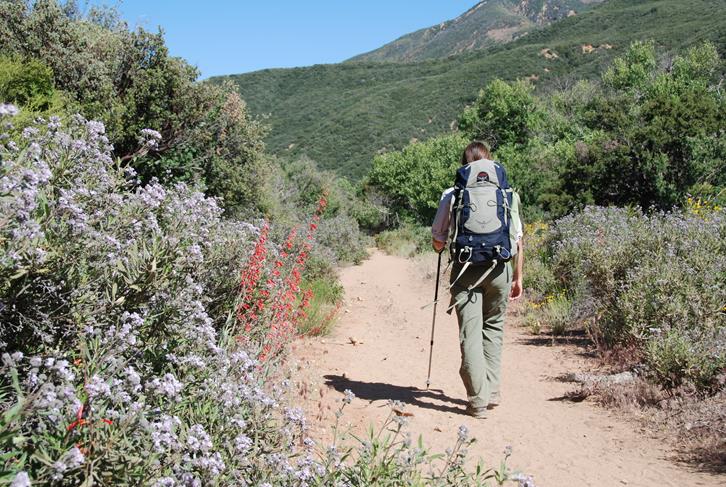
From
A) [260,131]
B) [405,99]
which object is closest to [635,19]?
[405,99]

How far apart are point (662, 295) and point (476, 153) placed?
2334 millimetres

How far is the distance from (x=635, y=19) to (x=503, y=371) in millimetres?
72179

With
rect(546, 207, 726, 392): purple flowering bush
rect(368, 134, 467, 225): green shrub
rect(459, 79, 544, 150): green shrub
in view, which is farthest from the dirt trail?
rect(459, 79, 544, 150): green shrub

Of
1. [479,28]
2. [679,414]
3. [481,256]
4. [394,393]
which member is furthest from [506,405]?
[479,28]

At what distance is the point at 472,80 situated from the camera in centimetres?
6397

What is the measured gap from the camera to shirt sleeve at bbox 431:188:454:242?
15.9 feet

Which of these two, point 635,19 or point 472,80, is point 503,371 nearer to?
point 472,80

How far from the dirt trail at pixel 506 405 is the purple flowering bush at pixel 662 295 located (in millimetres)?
622

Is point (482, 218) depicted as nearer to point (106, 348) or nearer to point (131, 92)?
point (106, 348)

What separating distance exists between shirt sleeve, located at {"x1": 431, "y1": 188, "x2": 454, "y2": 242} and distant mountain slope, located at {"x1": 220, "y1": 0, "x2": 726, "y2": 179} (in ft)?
142

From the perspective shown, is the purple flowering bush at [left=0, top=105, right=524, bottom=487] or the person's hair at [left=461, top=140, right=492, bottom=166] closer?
the purple flowering bush at [left=0, top=105, right=524, bottom=487]

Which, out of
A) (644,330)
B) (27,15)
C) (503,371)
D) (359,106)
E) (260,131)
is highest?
(359,106)

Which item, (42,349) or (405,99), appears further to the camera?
(405,99)

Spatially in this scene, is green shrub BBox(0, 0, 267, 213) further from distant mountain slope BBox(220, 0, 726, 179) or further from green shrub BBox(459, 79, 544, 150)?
distant mountain slope BBox(220, 0, 726, 179)
